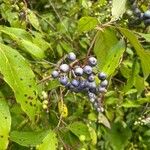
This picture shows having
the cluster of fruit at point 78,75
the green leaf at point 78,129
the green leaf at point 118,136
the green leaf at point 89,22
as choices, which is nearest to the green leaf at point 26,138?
the green leaf at point 78,129

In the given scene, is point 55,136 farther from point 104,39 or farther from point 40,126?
point 104,39

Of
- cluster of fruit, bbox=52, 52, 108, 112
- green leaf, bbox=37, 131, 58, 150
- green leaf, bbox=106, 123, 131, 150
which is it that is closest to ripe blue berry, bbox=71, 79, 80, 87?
cluster of fruit, bbox=52, 52, 108, 112

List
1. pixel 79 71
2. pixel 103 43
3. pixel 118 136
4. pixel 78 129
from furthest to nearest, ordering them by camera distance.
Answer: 1. pixel 118 136
2. pixel 78 129
3. pixel 103 43
4. pixel 79 71

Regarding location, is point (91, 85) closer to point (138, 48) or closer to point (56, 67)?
point (56, 67)

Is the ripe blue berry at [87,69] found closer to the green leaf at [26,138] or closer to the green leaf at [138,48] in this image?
the green leaf at [138,48]

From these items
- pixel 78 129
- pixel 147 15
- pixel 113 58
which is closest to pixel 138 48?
pixel 113 58
